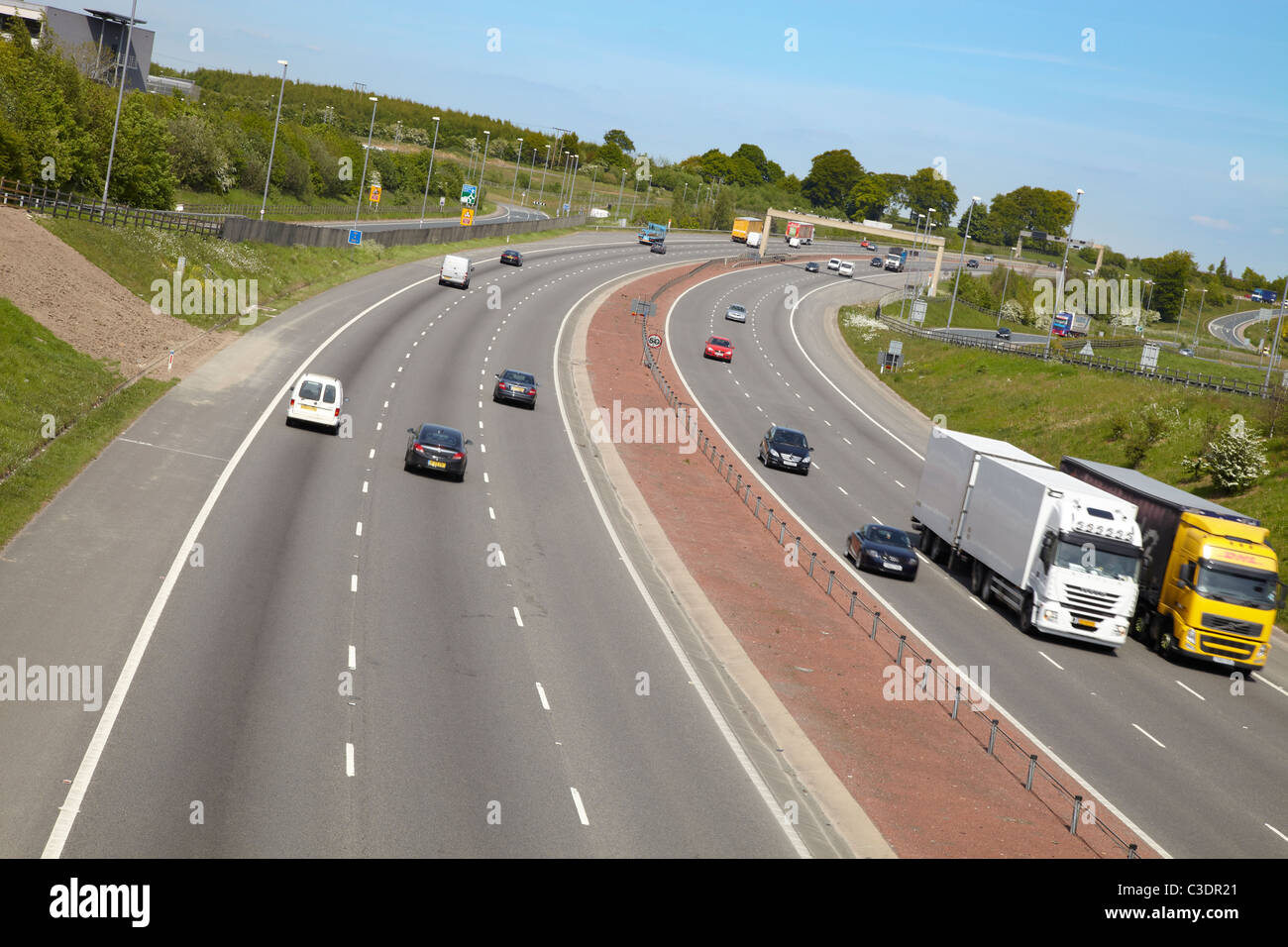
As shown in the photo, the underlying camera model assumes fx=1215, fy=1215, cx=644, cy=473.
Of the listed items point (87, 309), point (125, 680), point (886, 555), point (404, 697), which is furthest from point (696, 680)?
point (87, 309)

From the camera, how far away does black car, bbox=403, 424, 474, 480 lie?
114 ft

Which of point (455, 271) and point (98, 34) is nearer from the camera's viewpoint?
point (455, 271)

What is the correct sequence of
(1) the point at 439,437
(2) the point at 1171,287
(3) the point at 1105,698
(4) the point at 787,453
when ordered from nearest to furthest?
1. (3) the point at 1105,698
2. (1) the point at 439,437
3. (4) the point at 787,453
4. (2) the point at 1171,287

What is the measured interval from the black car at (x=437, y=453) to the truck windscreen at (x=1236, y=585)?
65.5 ft

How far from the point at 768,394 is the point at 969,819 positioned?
46580mm

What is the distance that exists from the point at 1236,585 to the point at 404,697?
21.3 m

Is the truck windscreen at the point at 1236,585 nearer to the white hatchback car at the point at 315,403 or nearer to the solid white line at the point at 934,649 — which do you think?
the solid white line at the point at 934,649

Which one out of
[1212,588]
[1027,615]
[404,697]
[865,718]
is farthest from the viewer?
[1027,615]

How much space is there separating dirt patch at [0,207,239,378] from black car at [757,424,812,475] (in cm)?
2165

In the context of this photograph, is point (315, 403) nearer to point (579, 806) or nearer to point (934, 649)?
point (934, 649)

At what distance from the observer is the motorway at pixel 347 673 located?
1452cm

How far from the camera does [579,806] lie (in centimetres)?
1598

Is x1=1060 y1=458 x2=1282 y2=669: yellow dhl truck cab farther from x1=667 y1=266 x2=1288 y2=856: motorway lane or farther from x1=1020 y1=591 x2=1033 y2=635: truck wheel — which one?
x1=1020 y1=591 x2=1033 y2=635: truck wheel

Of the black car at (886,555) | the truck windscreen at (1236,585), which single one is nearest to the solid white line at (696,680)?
the black car at (886,555)
